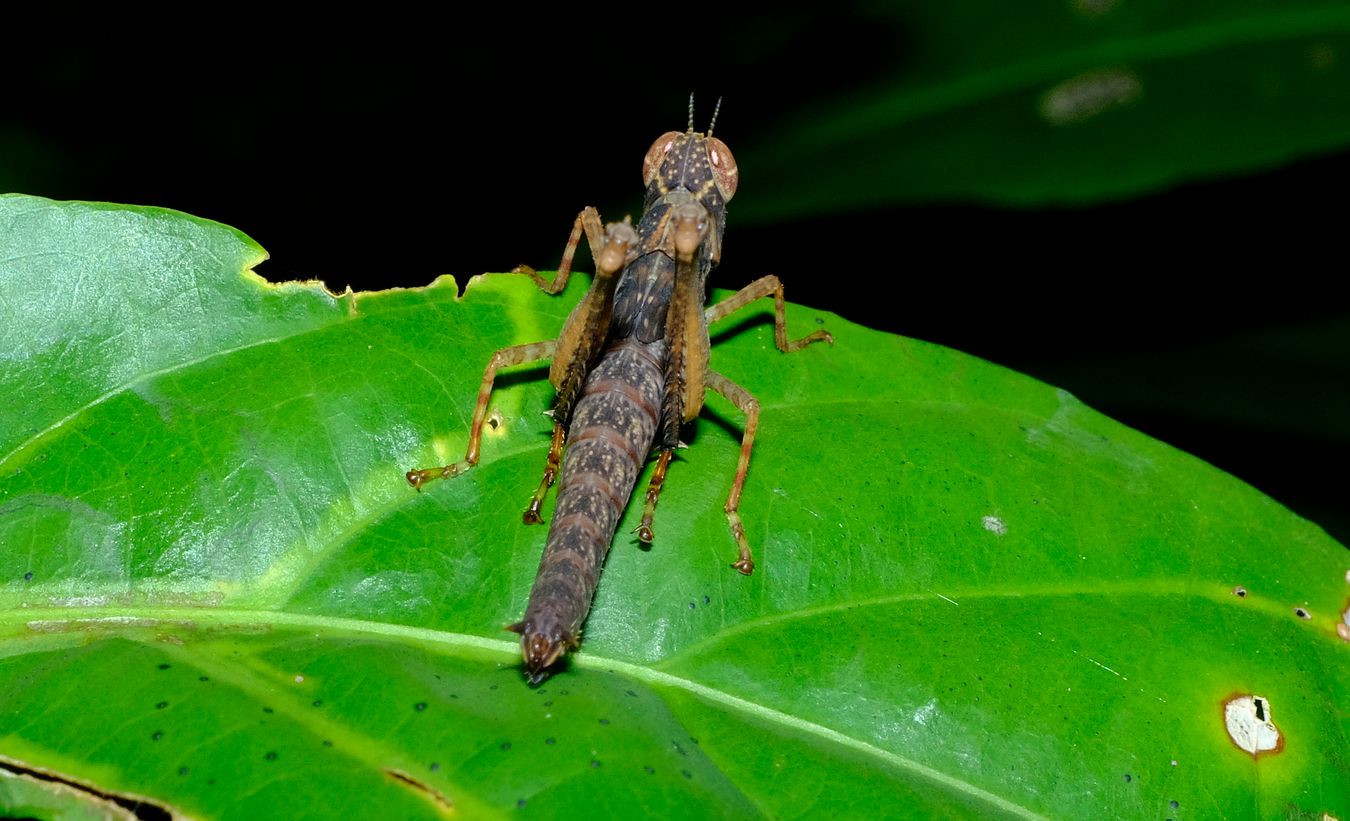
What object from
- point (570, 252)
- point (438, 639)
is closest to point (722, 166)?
point (570, 252)

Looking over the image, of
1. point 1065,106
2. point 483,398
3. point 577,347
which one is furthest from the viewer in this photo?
point 1065,106

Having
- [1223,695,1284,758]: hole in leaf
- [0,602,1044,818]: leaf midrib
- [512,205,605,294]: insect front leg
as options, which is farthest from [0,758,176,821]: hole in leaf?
[1223,695,1284,758]: hole in leaf

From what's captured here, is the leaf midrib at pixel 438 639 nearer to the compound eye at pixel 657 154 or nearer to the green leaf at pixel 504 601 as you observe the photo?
the green leaf at pixel 504 601

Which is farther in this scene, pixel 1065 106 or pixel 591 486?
pixel 1065 106

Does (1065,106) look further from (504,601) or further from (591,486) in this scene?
(504,601)

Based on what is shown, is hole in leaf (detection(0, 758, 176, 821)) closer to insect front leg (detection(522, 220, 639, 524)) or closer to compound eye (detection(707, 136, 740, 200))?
insect front leg (detection(522, 220, 639, 524))

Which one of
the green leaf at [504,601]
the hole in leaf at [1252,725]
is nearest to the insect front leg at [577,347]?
the green leaf at [504,601]
